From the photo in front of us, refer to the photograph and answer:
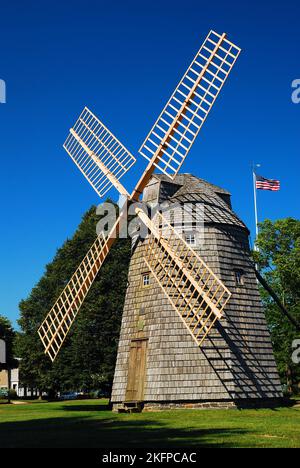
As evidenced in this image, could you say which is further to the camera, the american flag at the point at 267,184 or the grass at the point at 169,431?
the american flag at the point at 267,184

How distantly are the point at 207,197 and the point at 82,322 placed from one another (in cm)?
1143

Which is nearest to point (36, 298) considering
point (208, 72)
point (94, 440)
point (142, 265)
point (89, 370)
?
point (89, 370)

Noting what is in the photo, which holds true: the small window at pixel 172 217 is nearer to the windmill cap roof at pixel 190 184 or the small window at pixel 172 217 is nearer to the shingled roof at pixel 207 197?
the shingled roof at pixel 207 197

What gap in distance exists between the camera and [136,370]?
22.8 m

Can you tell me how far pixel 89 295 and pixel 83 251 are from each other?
3.20 meters

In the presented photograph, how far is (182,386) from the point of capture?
843 inches

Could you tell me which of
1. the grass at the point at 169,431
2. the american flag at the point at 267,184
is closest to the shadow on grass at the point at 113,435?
the grass at the point at 169,431

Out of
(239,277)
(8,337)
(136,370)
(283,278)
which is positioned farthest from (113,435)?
(8,337)

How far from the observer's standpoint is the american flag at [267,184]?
40031 millimetres

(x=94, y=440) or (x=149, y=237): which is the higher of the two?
(x=149, y=237)

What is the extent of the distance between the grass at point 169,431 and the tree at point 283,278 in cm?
1574

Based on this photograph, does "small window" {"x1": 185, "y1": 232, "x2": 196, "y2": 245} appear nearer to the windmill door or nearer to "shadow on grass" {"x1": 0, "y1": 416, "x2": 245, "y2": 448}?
the windmill door

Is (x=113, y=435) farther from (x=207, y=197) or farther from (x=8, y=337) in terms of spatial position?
(x=8, y=337)
